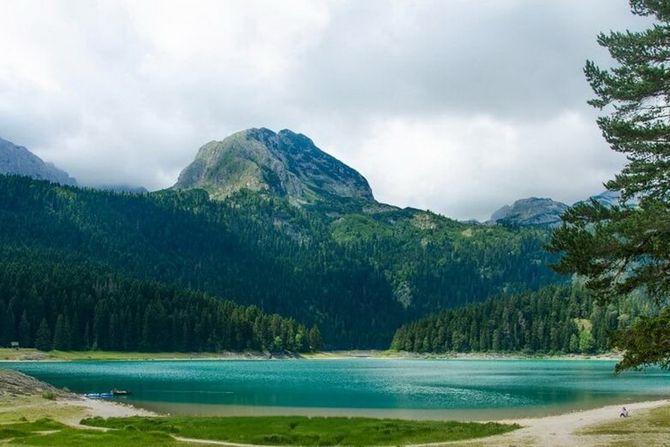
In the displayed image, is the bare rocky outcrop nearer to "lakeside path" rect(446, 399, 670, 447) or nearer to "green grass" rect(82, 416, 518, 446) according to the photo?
"green grass" rect(82, 416, 518, 446)

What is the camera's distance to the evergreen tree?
2845 centimetres

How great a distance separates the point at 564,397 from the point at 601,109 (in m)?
71.5

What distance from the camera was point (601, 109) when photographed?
32.6 metres

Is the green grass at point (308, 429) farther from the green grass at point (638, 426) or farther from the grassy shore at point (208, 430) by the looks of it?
the green grass at point (638, 426)

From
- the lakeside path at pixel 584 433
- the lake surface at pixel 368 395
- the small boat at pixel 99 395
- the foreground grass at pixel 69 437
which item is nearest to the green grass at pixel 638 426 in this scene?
the lakeside path at pixel 584 433

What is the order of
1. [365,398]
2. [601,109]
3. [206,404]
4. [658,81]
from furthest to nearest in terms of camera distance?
1. [365,398]
2. [206,404]
3. [601,109]
4. [658,81]

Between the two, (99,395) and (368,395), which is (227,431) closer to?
(99,395)

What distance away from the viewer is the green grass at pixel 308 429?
161 feet

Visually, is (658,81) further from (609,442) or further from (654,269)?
(609,442)

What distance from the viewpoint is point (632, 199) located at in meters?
31.9

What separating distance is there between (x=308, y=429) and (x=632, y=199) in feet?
111

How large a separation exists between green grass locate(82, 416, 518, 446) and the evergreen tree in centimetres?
2204

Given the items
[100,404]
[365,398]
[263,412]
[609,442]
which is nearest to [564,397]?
[365,398]

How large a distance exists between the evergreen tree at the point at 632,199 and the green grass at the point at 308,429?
22.0 m
